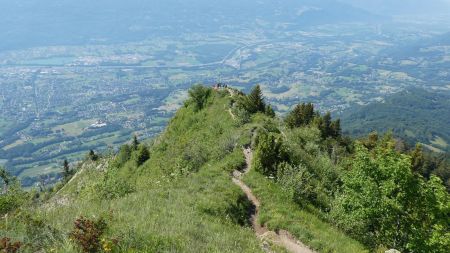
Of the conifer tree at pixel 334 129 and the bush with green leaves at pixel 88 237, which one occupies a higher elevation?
the bush with green leaves at pixel 88 237

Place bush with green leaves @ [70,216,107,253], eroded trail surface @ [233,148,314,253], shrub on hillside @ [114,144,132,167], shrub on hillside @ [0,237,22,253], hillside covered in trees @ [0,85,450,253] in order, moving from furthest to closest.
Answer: shrub on hillside @ [114,144,132,167]
eroded trail surface @ [233,148,314,253]
hillside covered in trees @ [0,85,450,253]
bush with green leaves @ [70,216,107,253]
shrub on hillside @ [0,237,22,253]

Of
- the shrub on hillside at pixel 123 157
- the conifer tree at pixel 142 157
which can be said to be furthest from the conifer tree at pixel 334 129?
the conifer tree at pixel 142 157

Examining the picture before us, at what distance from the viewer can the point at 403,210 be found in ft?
67.7

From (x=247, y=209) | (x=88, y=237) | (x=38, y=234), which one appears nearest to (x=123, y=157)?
(x=247, y=209)

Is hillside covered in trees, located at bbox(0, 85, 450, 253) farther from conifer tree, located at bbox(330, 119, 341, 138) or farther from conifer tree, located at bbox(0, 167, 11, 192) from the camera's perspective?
conifer tree, located at bbox(330, 119, 341, 138)

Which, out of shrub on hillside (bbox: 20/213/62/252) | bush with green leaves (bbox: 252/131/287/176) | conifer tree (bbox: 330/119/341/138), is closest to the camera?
shrub on hillside (bbox: 20/213/62/252)

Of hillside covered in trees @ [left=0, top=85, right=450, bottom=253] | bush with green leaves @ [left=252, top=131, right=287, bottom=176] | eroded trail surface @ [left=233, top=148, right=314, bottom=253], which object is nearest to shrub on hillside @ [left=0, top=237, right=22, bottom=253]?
hillside covered in trees @ [left=0, top=85, right=450, bottom=253]

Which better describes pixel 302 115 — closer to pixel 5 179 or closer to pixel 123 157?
pixel 123 157

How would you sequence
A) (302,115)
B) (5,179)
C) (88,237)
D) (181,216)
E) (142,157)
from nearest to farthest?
(88,237)
(181,216)
(5,179)
(142,157)
(302,115)

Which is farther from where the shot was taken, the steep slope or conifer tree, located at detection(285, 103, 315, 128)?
conifer tree, located at detection(285, 103, 315, 128)

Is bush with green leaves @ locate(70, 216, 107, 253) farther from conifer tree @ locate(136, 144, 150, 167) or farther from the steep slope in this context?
conifer tree @ locate(136, 144, 150, 167)

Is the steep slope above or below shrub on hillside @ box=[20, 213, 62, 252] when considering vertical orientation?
below

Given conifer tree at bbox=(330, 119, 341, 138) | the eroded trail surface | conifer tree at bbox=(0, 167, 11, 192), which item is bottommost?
conifer tree at bbox=(330, 119, 341, 138)

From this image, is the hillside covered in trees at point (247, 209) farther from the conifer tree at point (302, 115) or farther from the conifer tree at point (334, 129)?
the conifer tree at point (334, 129)
